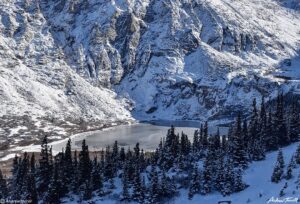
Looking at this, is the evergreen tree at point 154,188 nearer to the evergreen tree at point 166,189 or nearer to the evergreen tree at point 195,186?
the evergreen tree at point 166,189

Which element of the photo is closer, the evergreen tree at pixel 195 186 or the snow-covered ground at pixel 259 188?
the snow-covered ground at pixel 259 188

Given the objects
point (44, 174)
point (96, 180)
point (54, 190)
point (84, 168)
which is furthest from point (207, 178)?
point (44, 174)

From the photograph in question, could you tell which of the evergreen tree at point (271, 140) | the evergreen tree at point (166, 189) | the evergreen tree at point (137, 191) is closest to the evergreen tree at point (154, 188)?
the evergreen tree at point (166, 189)

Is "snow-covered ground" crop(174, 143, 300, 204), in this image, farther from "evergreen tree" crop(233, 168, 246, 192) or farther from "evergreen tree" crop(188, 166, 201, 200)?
"evergreen tree" crop(233, 168, 246, 192)

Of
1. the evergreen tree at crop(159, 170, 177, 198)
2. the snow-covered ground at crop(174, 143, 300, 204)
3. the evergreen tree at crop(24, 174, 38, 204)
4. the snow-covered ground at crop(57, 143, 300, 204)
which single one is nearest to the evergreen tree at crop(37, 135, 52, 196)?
the evergreen tree at crop(24, 174, 38, 204)

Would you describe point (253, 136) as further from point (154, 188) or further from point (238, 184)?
point (154, 188)

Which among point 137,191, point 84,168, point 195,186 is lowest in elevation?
point 137,191

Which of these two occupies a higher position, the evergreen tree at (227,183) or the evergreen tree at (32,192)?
the evergreen tree at (227,183)

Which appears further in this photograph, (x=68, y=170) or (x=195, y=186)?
(x=68, y=170)

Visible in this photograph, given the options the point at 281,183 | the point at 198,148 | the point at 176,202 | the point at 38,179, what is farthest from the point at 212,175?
the point at 38,179
